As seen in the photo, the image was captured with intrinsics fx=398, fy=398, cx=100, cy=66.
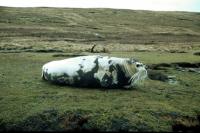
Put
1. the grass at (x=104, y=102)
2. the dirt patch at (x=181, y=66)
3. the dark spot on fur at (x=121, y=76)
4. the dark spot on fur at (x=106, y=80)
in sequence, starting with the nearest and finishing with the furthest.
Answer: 1. the grass at (x=104, y=102)
2. the dark spot on fur at (x=106, y=80)
3. the dark spot on fur at (x=121, y=76)
4. the dirt patch at (x=181, y=66)

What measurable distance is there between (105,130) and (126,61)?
Result: 4505mm

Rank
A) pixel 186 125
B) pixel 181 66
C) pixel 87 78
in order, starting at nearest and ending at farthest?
pixel 186 125
pixel 87 78
pixel 181 66

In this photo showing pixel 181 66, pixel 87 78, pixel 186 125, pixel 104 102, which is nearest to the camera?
pixel 186 125

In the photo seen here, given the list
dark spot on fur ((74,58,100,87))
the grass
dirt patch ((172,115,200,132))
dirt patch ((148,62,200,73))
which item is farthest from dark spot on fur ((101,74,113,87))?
dirt patch ((148,62,200,73))

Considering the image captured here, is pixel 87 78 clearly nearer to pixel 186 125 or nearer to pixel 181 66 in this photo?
pixel 186 125

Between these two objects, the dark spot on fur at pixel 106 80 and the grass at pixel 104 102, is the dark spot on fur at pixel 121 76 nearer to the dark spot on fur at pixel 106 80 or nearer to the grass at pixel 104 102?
the dark spot on fur at pixel 106 80

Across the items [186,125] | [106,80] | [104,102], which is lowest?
[186,125]

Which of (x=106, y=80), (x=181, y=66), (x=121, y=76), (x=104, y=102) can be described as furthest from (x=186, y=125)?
(x=181, y=66)

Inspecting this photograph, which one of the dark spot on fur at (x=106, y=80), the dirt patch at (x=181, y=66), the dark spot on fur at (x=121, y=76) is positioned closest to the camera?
the dark spot on fur at (x=106, y=80)

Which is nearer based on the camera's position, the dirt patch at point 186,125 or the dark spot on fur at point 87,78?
the dirt patch at point 186,125

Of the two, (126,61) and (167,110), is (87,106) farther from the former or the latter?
(126,61)

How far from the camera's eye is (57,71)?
14.5m

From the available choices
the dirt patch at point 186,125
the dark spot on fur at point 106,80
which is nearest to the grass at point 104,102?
the dirt patch at point 186,125

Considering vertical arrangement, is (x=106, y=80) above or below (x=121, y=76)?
below
